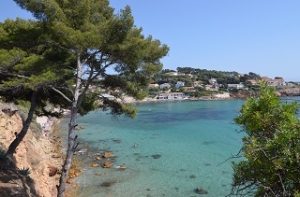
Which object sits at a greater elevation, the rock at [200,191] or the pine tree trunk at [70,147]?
the pine tree trunk at [70,147]

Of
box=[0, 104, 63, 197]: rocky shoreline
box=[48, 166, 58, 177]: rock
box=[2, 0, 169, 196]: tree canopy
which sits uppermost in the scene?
box=[2, 0, 169, 196]: tree canopy

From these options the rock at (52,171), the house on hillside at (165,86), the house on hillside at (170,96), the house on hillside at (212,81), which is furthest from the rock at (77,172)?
the house on hillside at (212,81)

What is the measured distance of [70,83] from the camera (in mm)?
9383

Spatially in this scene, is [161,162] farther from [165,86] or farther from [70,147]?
[165,86]

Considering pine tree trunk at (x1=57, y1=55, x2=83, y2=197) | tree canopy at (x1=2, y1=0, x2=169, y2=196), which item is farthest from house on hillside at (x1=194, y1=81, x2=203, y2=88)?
pine tree trunk at (x1=57, y1=55, x2=83, y2=197)

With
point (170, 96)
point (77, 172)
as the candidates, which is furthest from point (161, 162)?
point (170, 96)

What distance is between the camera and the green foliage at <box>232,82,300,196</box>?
11.6ft

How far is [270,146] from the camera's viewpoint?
3682mm

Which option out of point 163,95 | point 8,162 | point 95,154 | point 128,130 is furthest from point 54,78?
point 163,95

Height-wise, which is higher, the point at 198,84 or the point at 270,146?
the point at 198,84

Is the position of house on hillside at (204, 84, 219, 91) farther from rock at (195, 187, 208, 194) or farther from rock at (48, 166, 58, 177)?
rock at (48, 166, 58, 177)

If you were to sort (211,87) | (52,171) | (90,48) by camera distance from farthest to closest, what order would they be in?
(211,87) → (52,171) → (90,48)

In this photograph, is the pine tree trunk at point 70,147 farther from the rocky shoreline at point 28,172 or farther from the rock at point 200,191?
the rock at point 200,191

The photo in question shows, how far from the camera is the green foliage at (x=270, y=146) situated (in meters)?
3.54
